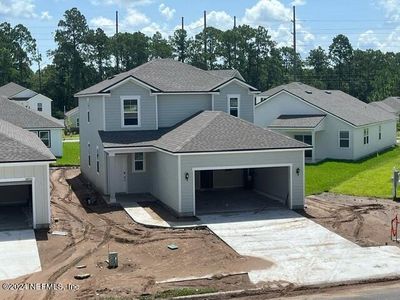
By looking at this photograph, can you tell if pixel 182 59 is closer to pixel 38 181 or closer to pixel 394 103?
pixel 394 103

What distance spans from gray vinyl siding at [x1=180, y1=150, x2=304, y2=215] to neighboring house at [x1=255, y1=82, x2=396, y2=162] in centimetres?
1563

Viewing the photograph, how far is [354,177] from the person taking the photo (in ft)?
116

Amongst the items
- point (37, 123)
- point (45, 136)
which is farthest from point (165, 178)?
point (45, 136)

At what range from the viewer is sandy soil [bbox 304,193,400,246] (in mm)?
21797

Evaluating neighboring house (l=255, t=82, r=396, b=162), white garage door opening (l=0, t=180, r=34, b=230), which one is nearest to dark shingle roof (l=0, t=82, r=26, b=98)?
neighboring house (l=255, t=82, r=396, b=162)

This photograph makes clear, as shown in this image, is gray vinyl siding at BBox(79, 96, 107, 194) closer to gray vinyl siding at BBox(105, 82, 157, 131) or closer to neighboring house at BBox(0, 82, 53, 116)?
gray vinyl siding at BBox(105, 82, 157, 131)

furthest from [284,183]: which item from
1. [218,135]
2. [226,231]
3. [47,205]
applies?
[47,205]

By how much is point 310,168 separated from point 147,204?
14.8 metres

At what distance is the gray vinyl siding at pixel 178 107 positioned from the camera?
103ft

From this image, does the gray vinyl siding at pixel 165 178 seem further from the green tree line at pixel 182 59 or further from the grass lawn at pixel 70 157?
the green tree line at pixel 182 59

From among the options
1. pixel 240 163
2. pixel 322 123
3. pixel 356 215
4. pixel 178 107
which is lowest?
pixel 356 215

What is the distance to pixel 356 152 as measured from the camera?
4238cm

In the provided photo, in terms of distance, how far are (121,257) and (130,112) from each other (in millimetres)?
12800

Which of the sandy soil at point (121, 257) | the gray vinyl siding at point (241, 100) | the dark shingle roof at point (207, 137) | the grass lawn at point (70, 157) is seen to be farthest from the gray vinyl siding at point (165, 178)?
the grass lawn at point (70, 157)
